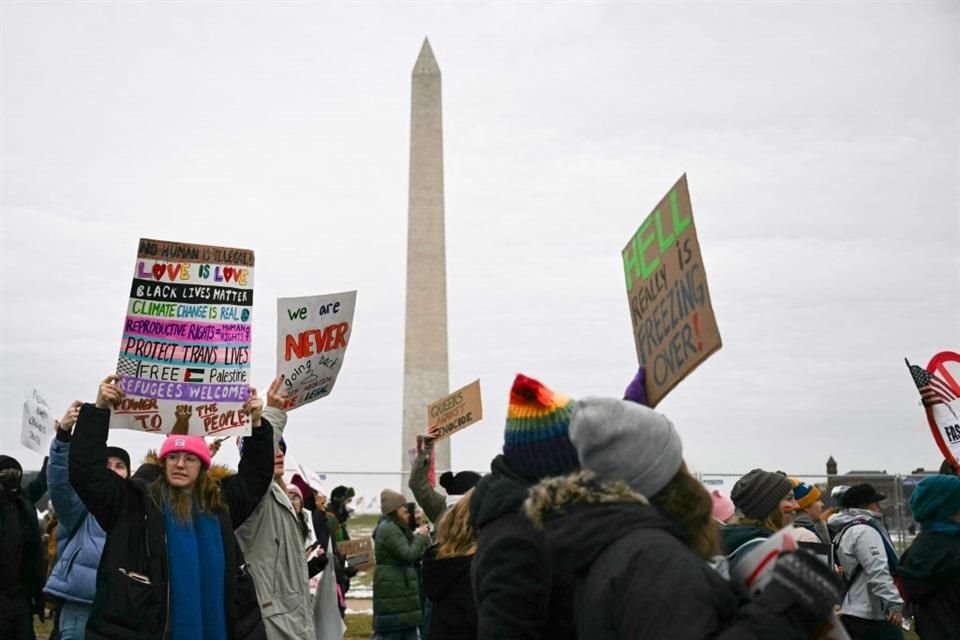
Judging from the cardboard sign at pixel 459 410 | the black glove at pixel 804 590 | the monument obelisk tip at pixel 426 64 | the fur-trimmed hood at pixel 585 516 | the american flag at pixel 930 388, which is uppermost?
the monument obelisk tip at pixel 426 64

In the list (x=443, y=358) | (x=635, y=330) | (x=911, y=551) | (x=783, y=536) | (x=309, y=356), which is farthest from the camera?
(x=443, y=358)

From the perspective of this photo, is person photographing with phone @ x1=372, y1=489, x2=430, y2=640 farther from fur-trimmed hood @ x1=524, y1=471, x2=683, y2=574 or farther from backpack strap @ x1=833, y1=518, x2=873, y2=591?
fur-trimmed hood @ x1=524, y1=471, x2=683, y2=574

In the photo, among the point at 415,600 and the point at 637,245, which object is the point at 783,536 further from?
the point at 415,600

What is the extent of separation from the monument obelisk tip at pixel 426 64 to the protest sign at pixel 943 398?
79.2 feet

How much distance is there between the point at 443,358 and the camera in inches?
1220

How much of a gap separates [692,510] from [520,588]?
1.62 ft

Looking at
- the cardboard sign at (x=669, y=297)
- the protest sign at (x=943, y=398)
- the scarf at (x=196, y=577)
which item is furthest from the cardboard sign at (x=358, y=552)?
the cardboard sign at (x=669, y=297)

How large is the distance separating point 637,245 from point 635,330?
0.29 meters

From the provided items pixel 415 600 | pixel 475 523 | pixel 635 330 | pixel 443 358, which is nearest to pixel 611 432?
pixel 475 523

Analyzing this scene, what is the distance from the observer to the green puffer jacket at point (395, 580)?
27.5 ft

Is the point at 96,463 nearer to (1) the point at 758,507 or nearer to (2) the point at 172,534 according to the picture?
(2) the point at 172,534

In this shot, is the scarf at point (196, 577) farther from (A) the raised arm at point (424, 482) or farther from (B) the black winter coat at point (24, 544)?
(B) the black winter coat at point (24, 544)

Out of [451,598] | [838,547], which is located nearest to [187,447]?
[451,598]

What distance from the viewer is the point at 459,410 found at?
9461 mm
